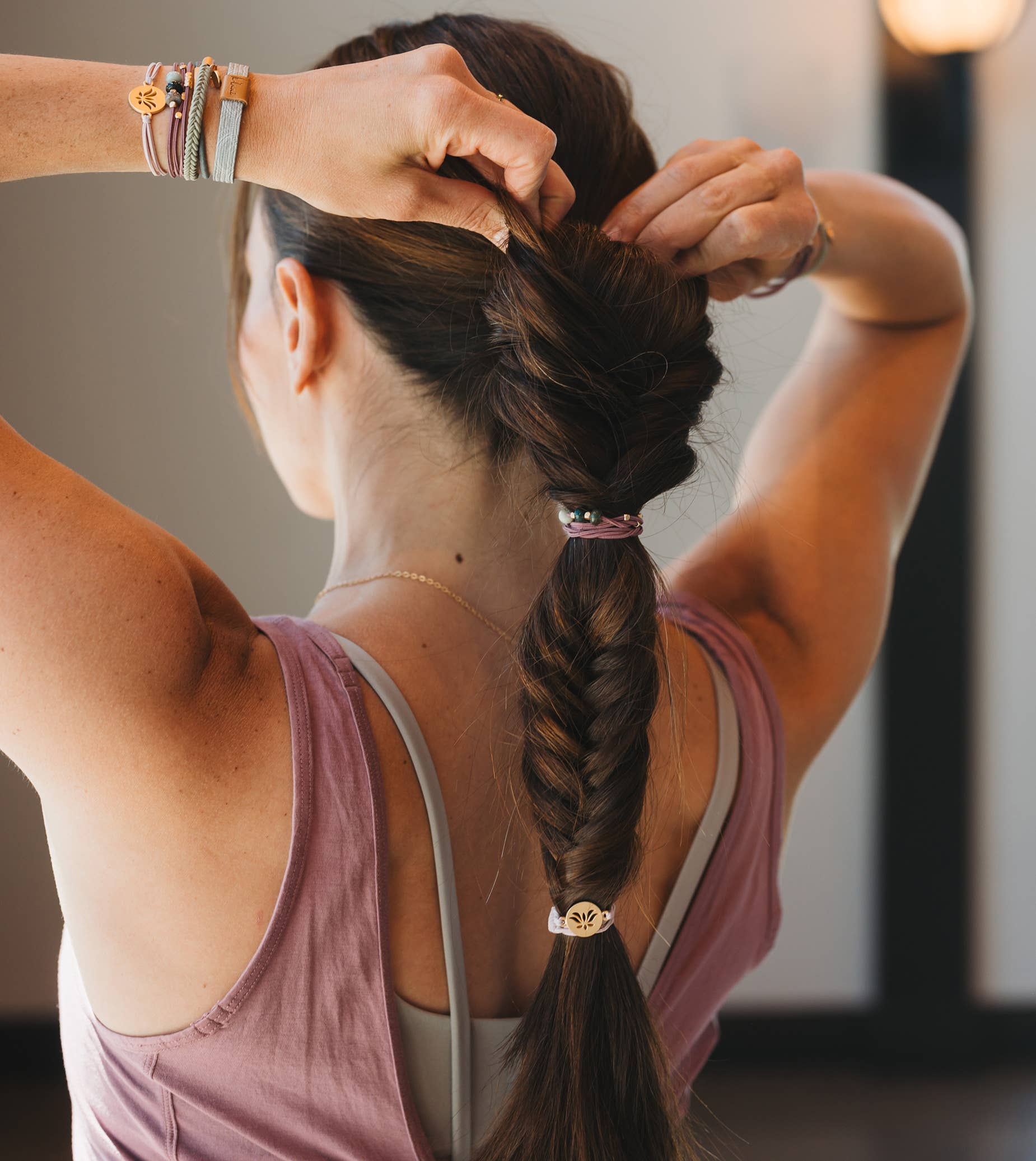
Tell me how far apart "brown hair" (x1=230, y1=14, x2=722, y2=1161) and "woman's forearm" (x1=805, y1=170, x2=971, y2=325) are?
361mm

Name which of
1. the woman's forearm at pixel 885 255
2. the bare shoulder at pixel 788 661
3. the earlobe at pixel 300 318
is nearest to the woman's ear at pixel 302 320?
the earlobe at pixel 300 318

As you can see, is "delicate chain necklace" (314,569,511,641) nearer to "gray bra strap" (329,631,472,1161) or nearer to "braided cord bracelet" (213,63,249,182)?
"gray bra strap" (329,631,472,1161)

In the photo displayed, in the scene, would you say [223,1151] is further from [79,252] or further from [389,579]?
[79,252]

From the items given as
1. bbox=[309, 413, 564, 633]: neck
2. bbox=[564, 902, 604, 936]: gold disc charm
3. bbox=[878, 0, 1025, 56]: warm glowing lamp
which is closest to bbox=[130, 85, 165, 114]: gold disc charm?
bbox=[309, 413, 564, 633]: neck

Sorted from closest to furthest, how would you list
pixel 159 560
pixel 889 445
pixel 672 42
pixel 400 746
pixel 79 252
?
pixel 159 560 → pixel 400 746 → pixel 889 445 → pixel 79 252 → pixel 672 42

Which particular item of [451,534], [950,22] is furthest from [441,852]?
[950,22]

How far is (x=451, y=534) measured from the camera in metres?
0.79

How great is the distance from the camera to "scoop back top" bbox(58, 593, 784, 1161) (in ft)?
2.14

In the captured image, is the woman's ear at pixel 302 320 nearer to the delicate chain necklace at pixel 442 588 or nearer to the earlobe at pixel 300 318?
the earlobe at pixel 300 318

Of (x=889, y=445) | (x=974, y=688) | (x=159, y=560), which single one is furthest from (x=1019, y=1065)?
(x=159, y=560)

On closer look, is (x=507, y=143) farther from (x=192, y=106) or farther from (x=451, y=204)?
(x=192, y=106)

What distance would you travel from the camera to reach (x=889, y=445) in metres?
1.05

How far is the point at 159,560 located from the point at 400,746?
0.70ft

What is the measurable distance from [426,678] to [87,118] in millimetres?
420
